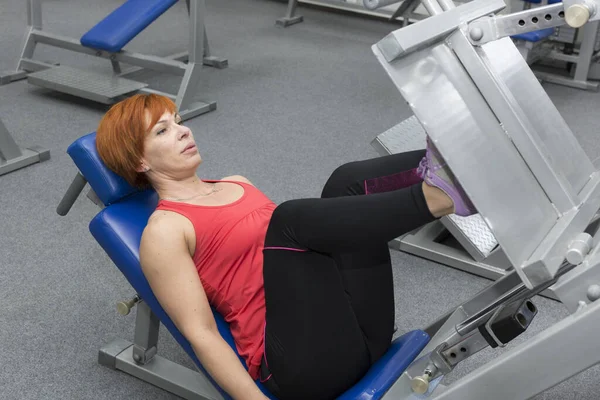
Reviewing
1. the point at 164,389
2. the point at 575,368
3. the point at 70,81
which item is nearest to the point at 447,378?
the point at 164,389

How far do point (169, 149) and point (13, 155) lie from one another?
69.4 inches

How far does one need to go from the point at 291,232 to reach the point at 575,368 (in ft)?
1.89

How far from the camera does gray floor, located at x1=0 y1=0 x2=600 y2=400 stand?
2.13m

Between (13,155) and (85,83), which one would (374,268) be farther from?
(85,83)

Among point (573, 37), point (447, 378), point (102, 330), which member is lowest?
point (573, 37)

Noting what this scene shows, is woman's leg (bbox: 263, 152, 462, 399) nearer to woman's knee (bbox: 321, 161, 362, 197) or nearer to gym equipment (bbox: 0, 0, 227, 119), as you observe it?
woman's knee (bbox: 321, 161, 362, 197)

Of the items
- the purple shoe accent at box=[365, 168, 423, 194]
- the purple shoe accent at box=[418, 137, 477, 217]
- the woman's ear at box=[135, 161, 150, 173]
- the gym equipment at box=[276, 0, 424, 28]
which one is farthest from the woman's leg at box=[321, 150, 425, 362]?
the gym equipment at box=[276, 0, 424, 28]

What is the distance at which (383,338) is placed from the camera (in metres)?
1.66

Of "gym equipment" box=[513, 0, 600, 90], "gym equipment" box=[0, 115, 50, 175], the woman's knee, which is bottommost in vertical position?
"gym equipment" box=[513, 0, 600, 90]

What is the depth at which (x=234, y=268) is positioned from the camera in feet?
5.49

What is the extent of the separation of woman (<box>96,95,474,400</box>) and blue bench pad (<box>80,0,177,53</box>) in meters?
2.17

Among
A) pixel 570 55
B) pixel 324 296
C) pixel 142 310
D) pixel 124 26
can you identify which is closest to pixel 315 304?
pixel 324 296

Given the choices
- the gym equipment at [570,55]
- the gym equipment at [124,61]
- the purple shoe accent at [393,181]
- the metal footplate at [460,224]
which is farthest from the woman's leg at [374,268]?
the gym equipment at [570,55]

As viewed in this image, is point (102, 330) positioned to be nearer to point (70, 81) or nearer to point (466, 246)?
point (466, 246)
